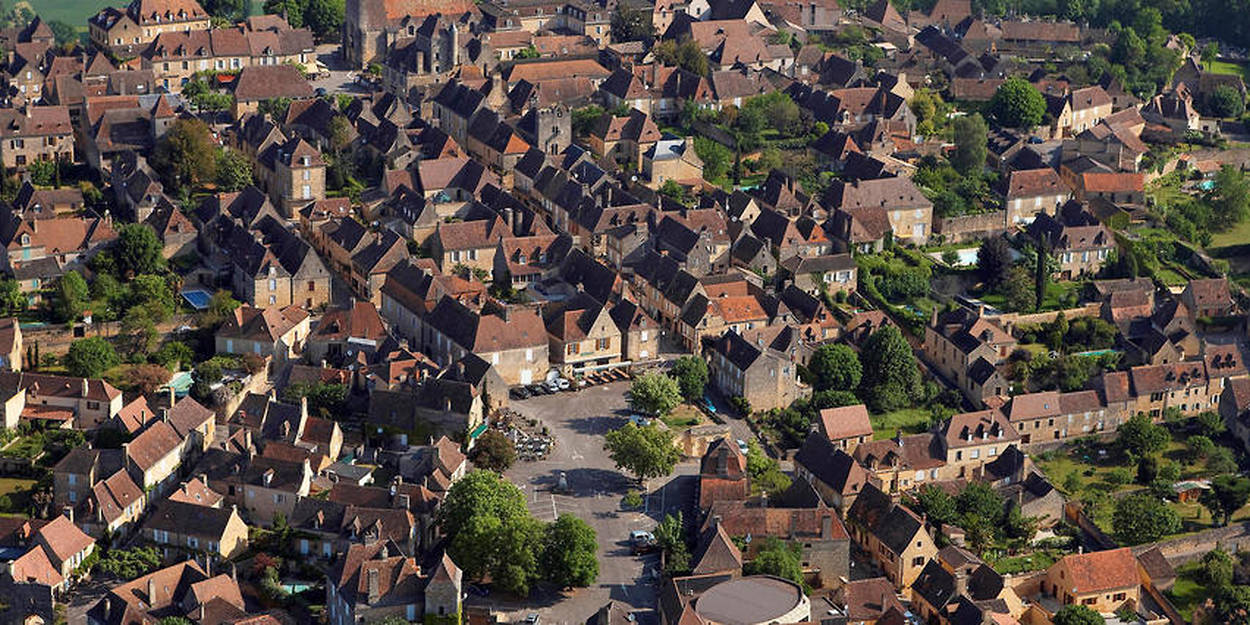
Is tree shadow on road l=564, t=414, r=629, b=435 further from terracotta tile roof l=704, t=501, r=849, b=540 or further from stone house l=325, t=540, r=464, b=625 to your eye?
stone house l=325, t=540, r=464, b=625

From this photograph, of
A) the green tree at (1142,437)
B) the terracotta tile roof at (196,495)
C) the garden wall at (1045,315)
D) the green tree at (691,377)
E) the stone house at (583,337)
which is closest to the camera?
the terracotta tile roof at (196,495)

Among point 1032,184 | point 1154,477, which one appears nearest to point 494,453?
point 1154,477

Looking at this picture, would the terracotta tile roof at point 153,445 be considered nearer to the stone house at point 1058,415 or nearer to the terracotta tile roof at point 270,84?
the stone house at point 1058,415

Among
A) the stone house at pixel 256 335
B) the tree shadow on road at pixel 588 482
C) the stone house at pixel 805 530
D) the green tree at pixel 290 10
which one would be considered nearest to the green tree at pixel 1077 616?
the stone house at pixel 805 530

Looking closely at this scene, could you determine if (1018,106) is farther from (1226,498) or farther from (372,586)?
(372,586)

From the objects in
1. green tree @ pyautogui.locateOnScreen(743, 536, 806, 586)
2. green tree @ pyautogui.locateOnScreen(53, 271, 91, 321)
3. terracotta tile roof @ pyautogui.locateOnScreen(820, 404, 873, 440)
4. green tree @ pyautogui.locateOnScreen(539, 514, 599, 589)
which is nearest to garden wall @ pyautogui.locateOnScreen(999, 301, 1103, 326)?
terracotta tile roof @ pyautogui.locateOnScreen(820, 404, 873, 440)
